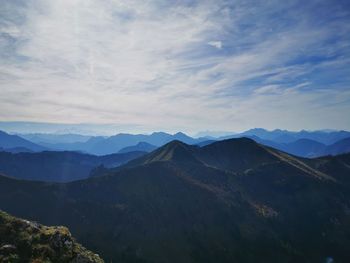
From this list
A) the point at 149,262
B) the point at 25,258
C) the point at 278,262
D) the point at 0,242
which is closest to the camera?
the point at 25,258

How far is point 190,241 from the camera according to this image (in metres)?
182

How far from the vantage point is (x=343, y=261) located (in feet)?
581

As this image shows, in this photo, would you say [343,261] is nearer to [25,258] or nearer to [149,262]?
[149,262]

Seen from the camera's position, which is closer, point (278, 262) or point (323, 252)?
point (278, 262)

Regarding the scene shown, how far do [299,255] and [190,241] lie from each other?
6381 cm

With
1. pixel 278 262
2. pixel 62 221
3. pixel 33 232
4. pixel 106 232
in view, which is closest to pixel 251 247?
pixel 278 262

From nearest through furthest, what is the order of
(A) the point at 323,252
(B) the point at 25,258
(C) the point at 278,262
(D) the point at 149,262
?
(B) the point at 25,258 < (D) the point at 149,262 < (C) the point at 278,262 < (A) the point at 323,252

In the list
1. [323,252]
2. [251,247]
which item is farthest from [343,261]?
[251,247]

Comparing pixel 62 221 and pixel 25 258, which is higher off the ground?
pixel 25 258

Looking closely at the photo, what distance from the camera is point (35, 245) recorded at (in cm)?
4219

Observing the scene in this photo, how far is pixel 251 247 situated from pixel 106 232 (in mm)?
87958

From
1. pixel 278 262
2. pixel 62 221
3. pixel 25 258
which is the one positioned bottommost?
pixel 278 262

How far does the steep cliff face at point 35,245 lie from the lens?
39312mm

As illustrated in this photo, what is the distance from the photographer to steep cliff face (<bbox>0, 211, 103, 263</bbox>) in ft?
129
